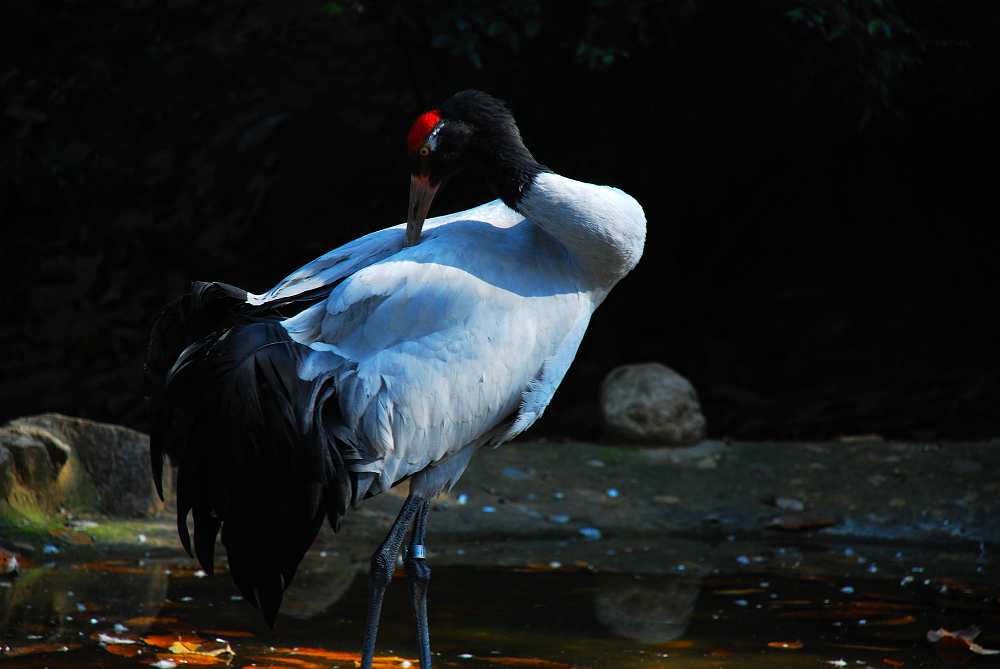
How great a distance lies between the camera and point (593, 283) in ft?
12.5

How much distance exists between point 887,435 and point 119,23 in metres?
7.01

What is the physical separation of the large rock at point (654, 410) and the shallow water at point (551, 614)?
170 centimetres

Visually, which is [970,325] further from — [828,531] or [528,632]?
[528,632]

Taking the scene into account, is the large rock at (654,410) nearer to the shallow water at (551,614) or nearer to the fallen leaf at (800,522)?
the fallen leaf at (800,522)

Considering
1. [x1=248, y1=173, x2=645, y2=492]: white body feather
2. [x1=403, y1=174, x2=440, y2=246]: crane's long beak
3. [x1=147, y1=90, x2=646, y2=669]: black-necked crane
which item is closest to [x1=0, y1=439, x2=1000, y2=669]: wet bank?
[x1=147, y1=90, x2=646, y2=669]: black-necked crane

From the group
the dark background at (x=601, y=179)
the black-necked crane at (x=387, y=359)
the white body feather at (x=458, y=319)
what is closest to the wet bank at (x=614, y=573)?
the black-necked crane at (x=387, y=359)

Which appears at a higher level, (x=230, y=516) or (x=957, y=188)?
(x=957, y=188)

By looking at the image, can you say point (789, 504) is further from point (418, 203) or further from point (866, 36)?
point (418, 203)

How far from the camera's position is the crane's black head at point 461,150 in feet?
12.2

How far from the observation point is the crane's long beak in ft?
12.2

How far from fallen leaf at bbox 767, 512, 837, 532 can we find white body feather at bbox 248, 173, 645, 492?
2762mm

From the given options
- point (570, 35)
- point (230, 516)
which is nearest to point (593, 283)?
point (230, 516)

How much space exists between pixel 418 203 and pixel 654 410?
385 centimetres

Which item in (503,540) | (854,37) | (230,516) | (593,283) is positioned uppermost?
→ (854,37)
